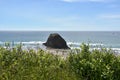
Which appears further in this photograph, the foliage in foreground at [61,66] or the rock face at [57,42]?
the rock face at [57,42]

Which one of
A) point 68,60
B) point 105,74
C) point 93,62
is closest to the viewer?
point 105,74

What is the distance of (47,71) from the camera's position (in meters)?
11.3

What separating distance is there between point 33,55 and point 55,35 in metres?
49.1

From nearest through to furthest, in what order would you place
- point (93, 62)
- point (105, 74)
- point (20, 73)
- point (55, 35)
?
point (20, 73) < point (105, 74) < point (93, 62) < point (55, 35)

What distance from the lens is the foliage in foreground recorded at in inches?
436

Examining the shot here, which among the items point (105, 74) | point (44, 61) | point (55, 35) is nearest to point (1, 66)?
point (44, 61)

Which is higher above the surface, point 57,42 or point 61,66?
point 61,66

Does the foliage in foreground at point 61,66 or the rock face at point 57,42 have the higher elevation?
the foliage in foreground at point 61,66

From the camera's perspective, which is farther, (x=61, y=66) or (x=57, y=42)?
(x=57, y=42)

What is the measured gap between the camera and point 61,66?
1398 centimetres

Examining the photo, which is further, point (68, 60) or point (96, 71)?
point (68, 60)

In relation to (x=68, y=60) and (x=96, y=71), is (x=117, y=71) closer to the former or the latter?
(x=96, y=71)

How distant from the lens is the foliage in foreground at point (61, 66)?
11086 mm

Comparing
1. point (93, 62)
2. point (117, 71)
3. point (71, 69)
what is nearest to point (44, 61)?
point (71, 69)
